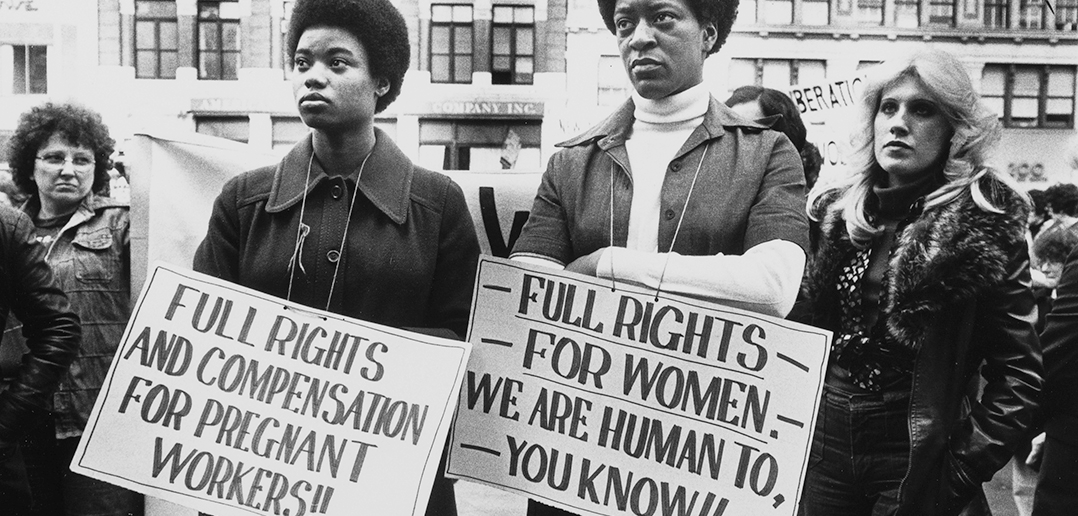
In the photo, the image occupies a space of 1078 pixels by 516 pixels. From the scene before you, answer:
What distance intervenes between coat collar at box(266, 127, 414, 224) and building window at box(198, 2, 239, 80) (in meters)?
18.3

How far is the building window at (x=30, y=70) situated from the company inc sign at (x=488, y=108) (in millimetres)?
6550

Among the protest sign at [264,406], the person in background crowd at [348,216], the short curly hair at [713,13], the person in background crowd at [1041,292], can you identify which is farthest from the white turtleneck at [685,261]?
the person in background crowd at [1041,292]

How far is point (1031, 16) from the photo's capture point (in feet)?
69.2

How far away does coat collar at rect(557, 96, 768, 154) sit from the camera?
2.37 meters

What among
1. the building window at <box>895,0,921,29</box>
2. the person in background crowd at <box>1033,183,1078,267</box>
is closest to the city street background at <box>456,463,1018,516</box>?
the person in background crowd at <box>1033,183,1078,267</box>

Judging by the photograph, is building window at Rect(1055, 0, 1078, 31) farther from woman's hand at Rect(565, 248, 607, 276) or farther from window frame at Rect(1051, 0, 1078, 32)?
woman's hand at Rect(565, 248, 607, 276)

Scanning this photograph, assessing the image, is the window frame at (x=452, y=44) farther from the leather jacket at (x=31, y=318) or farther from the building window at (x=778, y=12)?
the leather jacket at (x=31, y=318)

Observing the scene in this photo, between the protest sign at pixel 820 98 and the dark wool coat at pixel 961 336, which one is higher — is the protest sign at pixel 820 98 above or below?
above

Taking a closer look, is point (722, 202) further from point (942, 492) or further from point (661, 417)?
point (942, 492)

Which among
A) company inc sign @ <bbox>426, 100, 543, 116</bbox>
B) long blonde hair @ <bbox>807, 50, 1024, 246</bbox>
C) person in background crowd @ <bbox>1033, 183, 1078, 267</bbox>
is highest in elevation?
company inc sign @ <bbox>426, 100, 543, 116</bbox>

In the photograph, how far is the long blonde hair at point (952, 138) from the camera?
2.70 meters

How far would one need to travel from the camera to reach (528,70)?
2039 centimetres

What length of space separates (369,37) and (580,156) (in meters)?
0.56

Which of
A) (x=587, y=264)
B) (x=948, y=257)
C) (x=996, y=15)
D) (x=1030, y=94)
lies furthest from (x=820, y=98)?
(x=1030, y=94)
